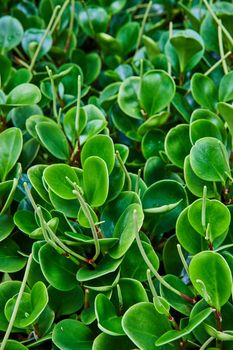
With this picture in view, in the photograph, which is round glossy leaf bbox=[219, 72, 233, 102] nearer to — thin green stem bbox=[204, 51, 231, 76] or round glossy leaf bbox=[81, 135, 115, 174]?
thin green stem bbox=[204, 51, 231, 76]

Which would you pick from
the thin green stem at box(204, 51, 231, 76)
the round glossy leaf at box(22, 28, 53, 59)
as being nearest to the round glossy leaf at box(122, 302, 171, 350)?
the thin green stem at box(204, 51, 231, 76)

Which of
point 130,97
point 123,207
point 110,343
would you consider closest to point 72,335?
point 110,343

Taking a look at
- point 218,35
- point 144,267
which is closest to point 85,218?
point 144,267

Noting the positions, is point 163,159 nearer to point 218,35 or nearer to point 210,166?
point 210,166

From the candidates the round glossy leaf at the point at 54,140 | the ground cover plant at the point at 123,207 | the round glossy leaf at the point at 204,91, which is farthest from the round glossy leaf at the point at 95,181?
the round glossy leaf at the point at 204,91

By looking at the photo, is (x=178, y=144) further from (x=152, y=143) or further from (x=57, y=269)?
(x=57, y=269)

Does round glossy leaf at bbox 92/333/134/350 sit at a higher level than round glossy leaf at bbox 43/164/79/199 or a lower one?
lower
